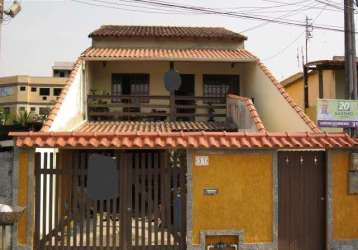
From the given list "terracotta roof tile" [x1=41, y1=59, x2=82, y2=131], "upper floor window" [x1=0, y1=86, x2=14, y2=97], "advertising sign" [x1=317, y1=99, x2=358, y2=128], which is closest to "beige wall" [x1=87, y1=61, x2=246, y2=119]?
"terracotta roof tile" [x1=41, y1=59, x2=82, y2=131]

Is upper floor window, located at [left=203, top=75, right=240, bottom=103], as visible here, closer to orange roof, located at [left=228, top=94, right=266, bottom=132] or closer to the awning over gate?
orange roof, located at [left=228, top=94, right=266, bottom=132]

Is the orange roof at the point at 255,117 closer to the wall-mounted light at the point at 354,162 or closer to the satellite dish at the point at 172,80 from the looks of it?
the wall-mounted light at the point at 354,162

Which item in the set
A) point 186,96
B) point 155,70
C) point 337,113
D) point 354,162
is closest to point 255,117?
point 337,113

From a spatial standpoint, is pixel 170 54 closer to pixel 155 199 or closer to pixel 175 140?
pixel 175 140

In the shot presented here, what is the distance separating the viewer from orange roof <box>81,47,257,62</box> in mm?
16062

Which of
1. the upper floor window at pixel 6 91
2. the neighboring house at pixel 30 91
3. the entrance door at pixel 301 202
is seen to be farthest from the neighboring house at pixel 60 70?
the entrance door at pixel 301 202

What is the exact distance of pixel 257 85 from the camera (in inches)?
627

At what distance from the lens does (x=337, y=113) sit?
11.9 meters

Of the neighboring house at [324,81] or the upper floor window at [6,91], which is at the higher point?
the upper floor window at [6,91]

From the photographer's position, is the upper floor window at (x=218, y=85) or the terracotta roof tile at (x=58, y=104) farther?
the upper floor window at (x=218, y=85)

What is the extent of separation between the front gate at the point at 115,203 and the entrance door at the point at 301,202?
6.70 feet

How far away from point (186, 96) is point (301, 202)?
31.2 ft

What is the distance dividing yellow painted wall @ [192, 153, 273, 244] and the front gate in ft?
1.16

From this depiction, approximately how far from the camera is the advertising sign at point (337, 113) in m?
11.9
